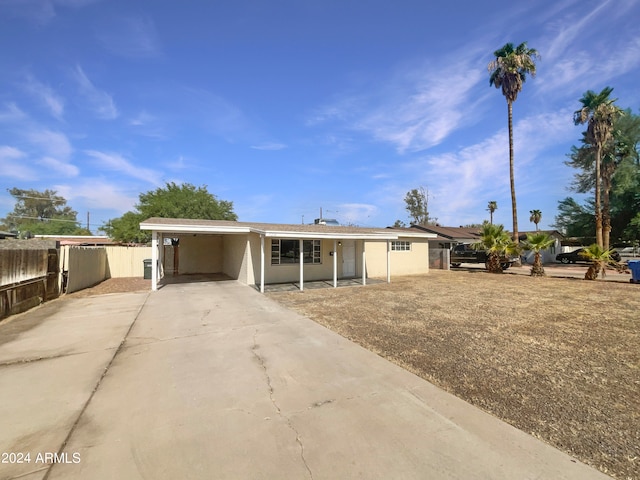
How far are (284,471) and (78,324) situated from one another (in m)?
6.82

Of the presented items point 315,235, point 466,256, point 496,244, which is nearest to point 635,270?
point 496,244

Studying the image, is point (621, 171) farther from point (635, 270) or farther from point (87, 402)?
point (87, 402)

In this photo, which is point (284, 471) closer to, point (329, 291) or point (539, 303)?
point (329, 291)

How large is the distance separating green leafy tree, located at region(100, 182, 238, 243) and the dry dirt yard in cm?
Answer: 1950

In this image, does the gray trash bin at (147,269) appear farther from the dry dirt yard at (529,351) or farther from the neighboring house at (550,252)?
the neighboring house at (550,252)

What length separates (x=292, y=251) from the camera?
13.8 m

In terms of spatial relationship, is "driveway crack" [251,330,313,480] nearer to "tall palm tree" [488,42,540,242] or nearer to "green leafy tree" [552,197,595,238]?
"tall palm tree" [488,42,540,242]

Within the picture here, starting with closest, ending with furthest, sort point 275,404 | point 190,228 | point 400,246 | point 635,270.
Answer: point 275,404 → point 190,228 → point 635,270 → point 400,246

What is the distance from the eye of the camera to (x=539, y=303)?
31.3 feet

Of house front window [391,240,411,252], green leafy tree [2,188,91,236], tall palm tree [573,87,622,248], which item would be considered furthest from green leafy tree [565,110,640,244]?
green leafy tree [2,188,91,236]

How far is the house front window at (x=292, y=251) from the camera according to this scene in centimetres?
1334

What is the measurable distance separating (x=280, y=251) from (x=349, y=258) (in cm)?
409

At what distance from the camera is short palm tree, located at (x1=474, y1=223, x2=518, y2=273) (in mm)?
18516

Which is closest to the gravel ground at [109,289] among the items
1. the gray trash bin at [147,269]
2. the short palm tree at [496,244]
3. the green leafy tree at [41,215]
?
the gray trash bin at [147,269]
